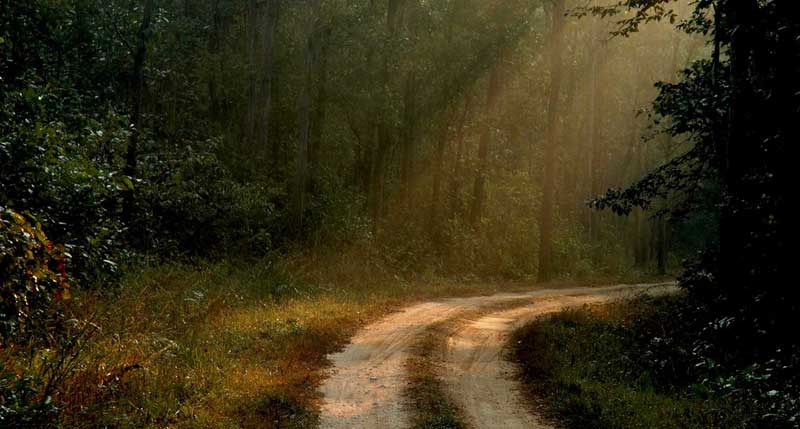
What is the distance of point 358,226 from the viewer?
2955cm

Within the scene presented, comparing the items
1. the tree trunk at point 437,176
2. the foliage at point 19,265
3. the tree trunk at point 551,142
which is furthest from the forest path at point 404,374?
the tree trunk at point 437,176

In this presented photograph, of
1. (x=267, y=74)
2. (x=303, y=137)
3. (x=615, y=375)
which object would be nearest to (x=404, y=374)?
(x=615, y=375)

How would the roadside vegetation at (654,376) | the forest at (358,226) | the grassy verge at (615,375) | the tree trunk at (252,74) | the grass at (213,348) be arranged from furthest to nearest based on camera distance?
1. the tree trunk at (252,74)
2. the forest at (358,226)
3. the grassy verge at (615,375)
4. the roadside vegetation at (654,376)
5. the grass at (213,348)

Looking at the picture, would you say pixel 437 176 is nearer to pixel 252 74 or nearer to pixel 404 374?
pixel 252 74

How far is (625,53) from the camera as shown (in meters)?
54.2

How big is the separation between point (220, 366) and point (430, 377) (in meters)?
3.64

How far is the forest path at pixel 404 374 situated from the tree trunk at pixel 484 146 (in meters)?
17.1

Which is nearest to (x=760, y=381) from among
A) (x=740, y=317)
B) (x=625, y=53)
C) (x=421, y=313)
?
(x=740, y=317)

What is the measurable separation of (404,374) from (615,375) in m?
3.81

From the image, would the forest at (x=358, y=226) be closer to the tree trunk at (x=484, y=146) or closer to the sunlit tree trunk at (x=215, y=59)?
the tree trunk at (x=484, y=146)

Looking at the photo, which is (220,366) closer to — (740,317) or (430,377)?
(430,377)

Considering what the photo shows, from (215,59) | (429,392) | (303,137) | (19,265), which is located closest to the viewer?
(19,265)

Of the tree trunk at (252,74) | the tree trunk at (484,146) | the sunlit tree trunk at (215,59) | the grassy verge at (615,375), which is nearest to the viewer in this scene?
the grassy verge at (615,375)

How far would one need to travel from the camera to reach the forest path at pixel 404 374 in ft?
33.1
